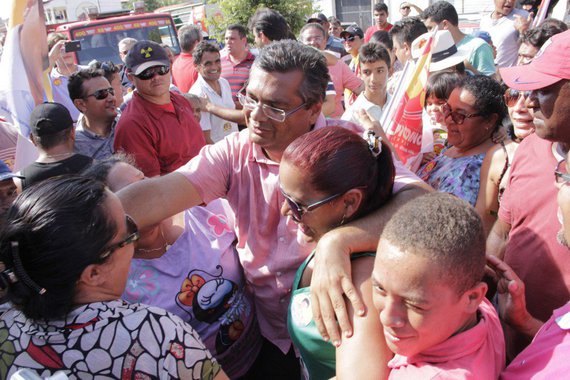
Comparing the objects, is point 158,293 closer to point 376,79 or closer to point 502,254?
point 502,254

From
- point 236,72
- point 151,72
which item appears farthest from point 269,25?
point 151,72

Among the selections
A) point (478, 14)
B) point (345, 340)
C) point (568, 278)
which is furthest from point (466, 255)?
point (478, 14)

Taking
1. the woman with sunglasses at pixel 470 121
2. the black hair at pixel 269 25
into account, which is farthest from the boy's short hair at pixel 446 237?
the black hair at pixel 269 25

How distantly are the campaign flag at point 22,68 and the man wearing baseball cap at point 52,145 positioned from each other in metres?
0.07

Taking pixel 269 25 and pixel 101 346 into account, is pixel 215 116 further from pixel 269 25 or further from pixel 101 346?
pixel 101 346

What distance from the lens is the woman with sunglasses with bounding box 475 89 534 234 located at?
239 cm

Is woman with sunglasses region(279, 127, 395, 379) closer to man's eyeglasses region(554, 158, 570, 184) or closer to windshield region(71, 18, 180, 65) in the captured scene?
man's eyeglasses region(554, 158, 570, 184)

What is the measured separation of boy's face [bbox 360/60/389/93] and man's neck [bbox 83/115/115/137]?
228 cm

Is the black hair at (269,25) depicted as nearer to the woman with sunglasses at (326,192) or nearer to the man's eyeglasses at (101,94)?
the man's eyeglasses at (101,94)

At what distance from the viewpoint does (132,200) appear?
190cm

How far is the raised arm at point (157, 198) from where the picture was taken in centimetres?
190

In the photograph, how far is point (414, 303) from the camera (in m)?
1.16

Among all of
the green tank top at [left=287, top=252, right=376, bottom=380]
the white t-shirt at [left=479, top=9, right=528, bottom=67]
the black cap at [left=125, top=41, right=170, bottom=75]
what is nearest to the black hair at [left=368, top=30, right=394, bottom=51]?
the white t-shirt at [left=479, top=9, right=528, bottom=67]

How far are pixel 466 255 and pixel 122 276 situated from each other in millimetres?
1006
